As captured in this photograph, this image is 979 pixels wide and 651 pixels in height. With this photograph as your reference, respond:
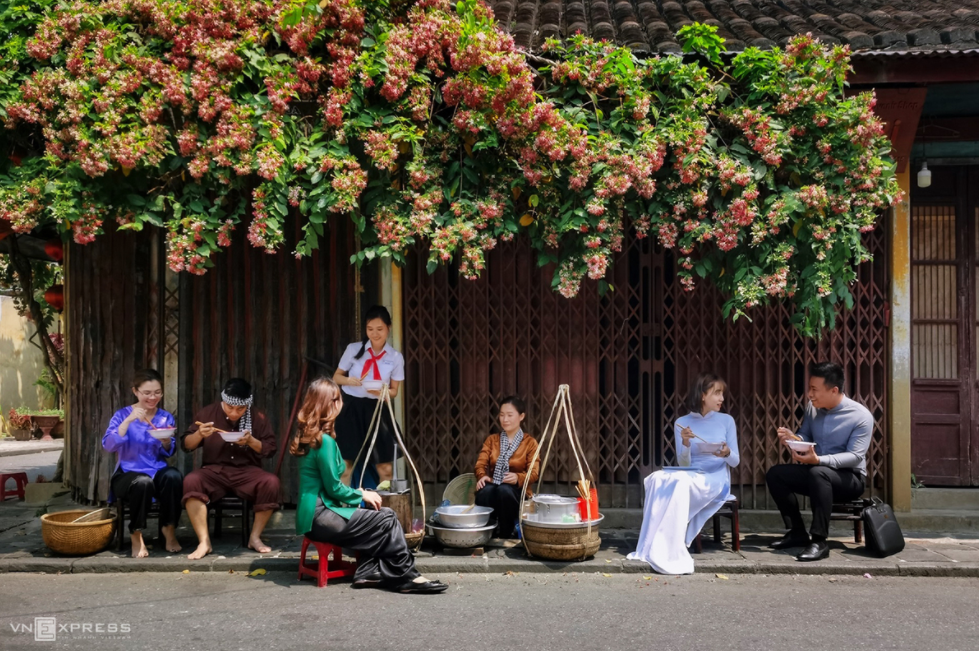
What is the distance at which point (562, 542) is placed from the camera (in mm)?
6812

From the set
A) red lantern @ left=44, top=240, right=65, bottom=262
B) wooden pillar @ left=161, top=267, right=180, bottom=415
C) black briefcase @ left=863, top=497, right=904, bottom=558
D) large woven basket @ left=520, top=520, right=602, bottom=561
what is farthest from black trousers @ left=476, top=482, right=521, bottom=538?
red lantern @ left=44, top=240, right=65, bottom=262

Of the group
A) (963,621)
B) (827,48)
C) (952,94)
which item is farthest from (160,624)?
(952,94)

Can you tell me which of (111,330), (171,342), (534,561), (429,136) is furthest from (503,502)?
(111,330)

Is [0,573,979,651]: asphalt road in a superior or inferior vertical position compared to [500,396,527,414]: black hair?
inferior

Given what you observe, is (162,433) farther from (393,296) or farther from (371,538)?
(393,296)

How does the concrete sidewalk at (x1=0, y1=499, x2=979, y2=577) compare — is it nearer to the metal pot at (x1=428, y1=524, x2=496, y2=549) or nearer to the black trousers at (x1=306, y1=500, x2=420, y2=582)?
the metal pot at (x1=428, y1=524, x2=496, y2=549)

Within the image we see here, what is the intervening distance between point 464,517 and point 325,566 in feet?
4.05

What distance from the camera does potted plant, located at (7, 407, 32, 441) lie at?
18.6 m

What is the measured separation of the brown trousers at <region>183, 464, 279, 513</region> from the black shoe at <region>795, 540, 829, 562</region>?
4395mm

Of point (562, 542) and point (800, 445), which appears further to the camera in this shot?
point (800, 445)

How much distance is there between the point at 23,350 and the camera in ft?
67.1

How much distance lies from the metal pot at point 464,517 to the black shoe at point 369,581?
92 cm

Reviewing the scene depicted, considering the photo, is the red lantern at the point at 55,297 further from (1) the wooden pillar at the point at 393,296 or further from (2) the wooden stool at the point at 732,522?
(2) the wooden stool at the point at 732,522

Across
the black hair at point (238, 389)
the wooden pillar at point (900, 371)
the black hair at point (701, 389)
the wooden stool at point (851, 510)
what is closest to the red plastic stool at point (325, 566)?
the black hair at point (238, 389)
